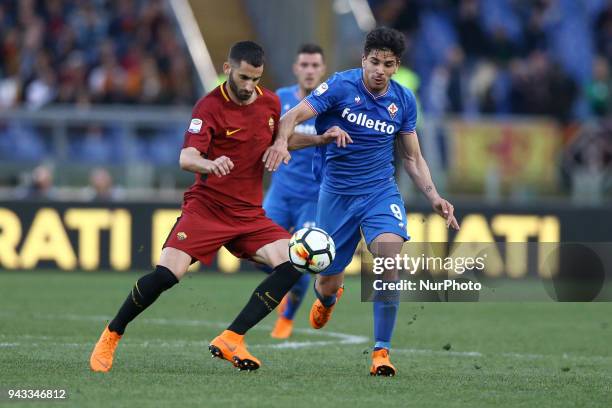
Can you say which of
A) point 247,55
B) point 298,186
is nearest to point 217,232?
point 247,55

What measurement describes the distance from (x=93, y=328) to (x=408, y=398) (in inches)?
183

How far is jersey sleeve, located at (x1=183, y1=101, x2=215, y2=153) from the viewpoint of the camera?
801 centimetres

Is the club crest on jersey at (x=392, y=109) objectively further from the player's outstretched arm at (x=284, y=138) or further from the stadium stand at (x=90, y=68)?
the stadium stand at (x=90, y=68)

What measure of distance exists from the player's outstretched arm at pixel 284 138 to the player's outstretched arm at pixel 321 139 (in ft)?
0.23

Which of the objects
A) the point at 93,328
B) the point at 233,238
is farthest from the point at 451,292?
the point at 93,328

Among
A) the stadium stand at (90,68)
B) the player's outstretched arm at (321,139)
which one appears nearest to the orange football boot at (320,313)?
the player's outstretched arm at (321,139)

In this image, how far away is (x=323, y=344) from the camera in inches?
408

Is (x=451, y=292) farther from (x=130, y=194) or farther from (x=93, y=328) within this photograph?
(x=130, y=194)

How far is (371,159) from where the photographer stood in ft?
28.9

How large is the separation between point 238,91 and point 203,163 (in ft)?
2.19

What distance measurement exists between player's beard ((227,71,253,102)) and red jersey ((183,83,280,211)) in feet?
0.27

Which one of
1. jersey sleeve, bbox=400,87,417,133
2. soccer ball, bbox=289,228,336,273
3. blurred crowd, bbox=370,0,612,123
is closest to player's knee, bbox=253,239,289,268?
soccer ball, bbox=289,228,336,273

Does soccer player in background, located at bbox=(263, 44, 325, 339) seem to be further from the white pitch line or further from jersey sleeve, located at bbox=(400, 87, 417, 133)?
jersey sleeve, located at bbox=(400, 87, 417, 133)

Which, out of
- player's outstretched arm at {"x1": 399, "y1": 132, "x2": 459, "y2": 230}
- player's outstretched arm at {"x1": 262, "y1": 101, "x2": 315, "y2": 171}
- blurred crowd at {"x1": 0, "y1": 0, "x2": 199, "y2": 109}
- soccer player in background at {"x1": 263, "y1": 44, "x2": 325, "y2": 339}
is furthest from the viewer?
blurred crowd at {"x1": 0, "y1": 0, "x2": 199, "y2": 109}
